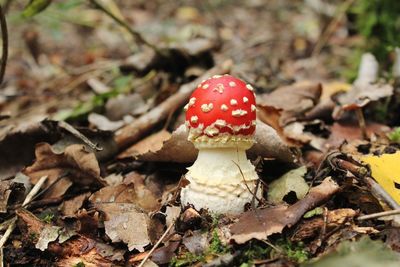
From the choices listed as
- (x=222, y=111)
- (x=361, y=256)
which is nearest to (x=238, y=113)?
(x=222, y=111)

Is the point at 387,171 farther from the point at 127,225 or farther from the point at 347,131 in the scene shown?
the point at 127,225

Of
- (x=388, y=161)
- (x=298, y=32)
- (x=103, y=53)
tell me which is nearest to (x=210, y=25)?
(x=298, y=32)

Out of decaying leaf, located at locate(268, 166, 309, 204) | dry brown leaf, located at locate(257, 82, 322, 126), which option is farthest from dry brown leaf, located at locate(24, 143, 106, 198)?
dry brown leaf, located at locate(257, 82, 322, 126)

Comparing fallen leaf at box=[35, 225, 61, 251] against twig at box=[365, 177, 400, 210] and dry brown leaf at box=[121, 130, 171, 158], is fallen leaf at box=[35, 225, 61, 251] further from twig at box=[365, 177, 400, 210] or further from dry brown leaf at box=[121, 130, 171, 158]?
twig at box=[365, 177, 400, 210]

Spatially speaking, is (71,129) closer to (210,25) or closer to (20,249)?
(20,249)

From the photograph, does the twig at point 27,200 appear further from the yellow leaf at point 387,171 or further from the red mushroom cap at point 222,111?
the yellow leaf at point 387,171

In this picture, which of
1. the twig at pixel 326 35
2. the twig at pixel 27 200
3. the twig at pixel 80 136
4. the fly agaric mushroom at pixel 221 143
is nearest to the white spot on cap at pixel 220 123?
the fly agaric mushroom at pixel 221 143
